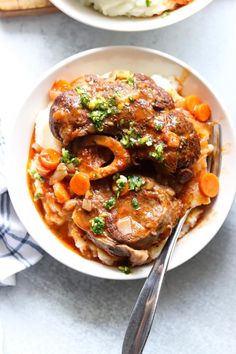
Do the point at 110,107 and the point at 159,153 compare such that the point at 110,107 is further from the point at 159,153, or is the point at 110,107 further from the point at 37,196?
the point at 37,196

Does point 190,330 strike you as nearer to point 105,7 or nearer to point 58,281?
point 58,281

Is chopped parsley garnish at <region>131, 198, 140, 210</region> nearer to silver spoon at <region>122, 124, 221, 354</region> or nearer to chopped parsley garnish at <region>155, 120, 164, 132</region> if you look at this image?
silver spoon at <region>122, 124, 221, 354</region>

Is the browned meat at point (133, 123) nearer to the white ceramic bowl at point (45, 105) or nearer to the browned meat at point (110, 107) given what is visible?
the browned meat at point (110, 107)

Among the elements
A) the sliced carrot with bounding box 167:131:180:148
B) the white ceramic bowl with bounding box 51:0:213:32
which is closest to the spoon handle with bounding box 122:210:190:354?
the sliced carrot with bounding box 167:131:180:148

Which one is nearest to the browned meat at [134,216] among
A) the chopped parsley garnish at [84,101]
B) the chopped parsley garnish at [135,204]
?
the chopped parsley garnish at [135,204]

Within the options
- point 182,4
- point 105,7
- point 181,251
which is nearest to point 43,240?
point 181,251
